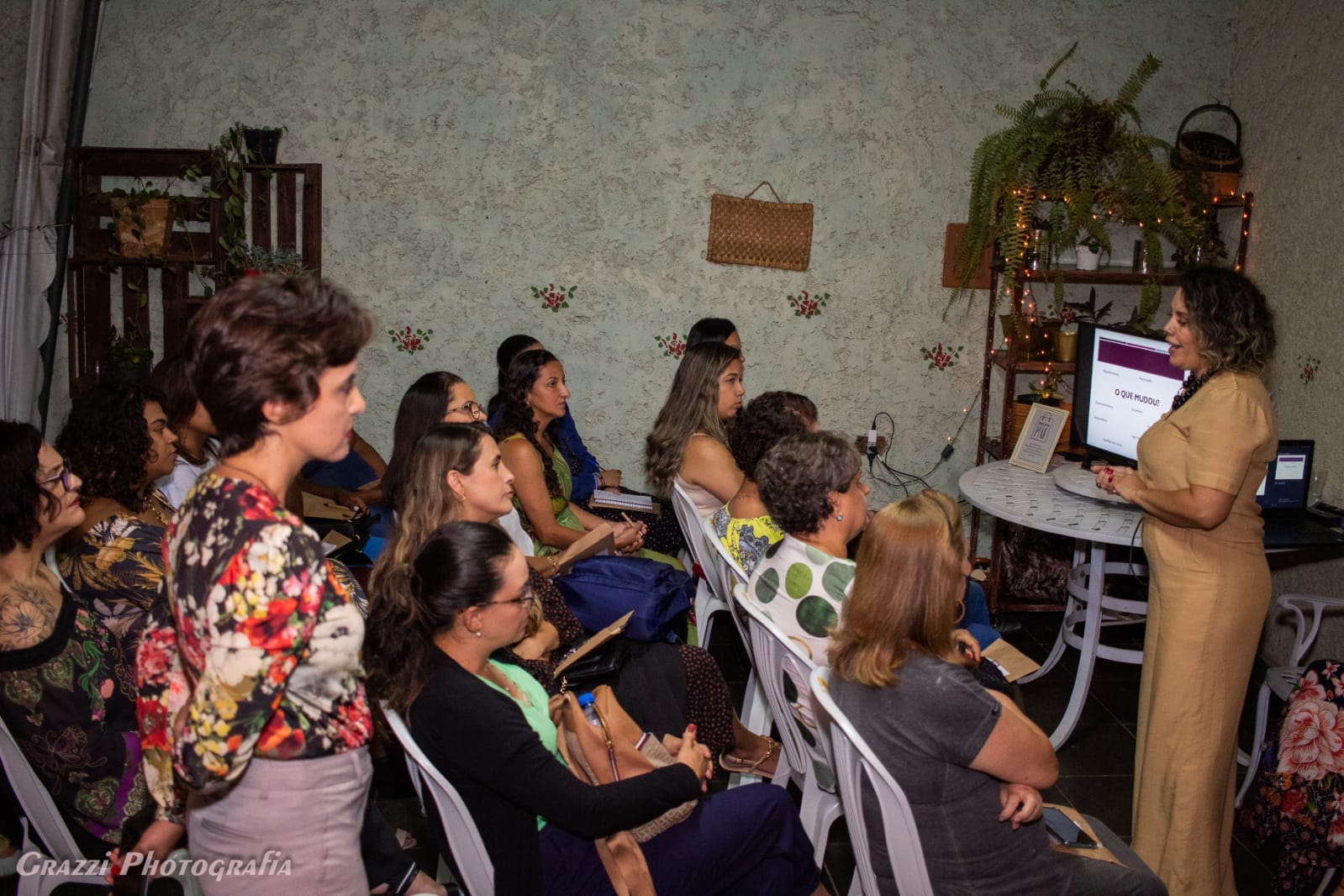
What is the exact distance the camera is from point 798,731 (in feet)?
7.34

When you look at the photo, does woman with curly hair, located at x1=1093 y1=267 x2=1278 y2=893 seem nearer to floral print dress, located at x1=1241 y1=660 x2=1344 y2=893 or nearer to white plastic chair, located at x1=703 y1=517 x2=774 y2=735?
floral print dress, located at x1=1241 y1=660 x2=1344 y2=893

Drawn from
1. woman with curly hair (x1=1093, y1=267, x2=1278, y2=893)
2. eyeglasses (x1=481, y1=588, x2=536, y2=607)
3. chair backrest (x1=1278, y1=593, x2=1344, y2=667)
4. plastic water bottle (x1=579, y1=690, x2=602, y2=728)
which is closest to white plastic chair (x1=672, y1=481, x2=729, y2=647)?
plastic water bottle (x1=579, y1=690, x2=602, y2=728)

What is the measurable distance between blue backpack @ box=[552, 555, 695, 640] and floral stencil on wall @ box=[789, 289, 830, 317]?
1846mm

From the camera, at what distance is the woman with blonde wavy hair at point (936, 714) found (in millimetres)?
1673

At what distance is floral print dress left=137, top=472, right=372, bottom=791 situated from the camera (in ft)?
4.34

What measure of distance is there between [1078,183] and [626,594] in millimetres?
2464

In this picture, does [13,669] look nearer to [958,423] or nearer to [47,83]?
[47,83]

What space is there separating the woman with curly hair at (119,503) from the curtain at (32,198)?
1870 mm

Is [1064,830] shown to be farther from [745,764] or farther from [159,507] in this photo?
[159,507]

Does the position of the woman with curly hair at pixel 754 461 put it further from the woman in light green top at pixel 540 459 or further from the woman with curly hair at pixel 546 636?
the woman in light green top at pixel 540 459

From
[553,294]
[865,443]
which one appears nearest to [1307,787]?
[865,443]

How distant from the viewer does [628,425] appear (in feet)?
14.9

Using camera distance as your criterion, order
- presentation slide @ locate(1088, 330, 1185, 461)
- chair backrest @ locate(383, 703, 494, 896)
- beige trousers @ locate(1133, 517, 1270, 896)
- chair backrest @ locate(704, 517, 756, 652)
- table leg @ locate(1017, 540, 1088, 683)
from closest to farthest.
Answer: chair backrest @ locate(383, 703, 494, 896)
beige trousers @ locate(1133, 517, 1270, 896)
chair backrest @ locate(704, 517, 756, 652)
presentation slide @ locate(1088, 330, 1185, 461)
table leg @ locate(1017, 540, 1088, 683)

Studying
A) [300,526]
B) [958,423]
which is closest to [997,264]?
[958,423]
